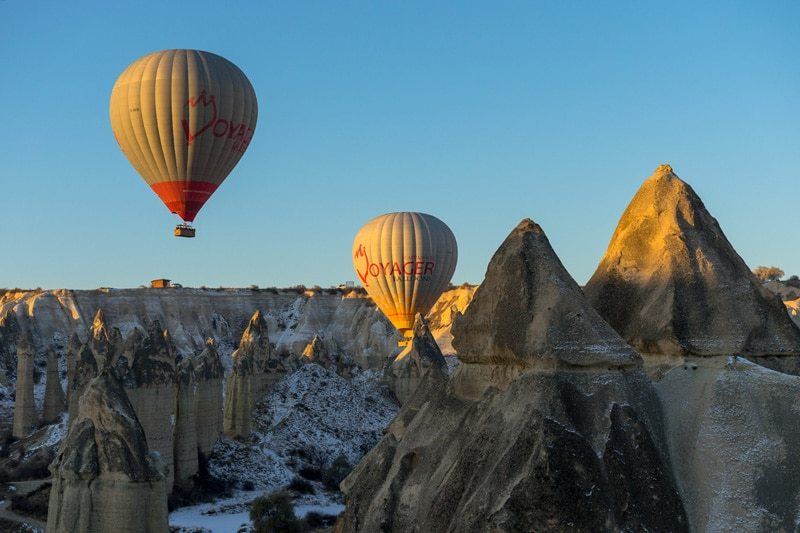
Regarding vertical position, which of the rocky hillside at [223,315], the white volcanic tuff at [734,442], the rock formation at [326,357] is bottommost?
the white volcanic tuff at [734,442]

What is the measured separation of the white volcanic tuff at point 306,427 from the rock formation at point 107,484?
15954mm

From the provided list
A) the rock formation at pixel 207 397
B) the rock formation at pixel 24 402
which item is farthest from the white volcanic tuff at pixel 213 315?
the rock formation at pixel 207 397

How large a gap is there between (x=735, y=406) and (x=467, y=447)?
261 cm

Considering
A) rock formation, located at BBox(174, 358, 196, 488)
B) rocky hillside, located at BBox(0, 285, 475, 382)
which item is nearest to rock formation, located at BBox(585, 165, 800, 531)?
rock formation, located at BBox(174, 358, 196, 488)

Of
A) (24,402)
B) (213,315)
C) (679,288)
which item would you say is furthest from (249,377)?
(213,315)

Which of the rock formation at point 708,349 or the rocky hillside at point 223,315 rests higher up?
the rocky hillside at point 223,315

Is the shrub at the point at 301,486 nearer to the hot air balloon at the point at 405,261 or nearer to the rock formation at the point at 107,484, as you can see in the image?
the rock formation at the point at 107,484

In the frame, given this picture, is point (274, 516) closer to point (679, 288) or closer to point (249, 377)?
point (249, 377)

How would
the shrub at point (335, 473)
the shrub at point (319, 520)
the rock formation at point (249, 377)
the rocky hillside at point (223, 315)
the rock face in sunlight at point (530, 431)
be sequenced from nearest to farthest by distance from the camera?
1. the rock face in sunlight at point (530, 431)
2. the shrub at point (319, 520)
3. the shrub at point (335, 473)
4. the rock formation at point (249, 377)
5. the rocky hillside at point (223, 315)

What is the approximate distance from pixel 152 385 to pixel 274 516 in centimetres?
457

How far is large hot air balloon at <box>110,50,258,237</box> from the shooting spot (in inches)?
1174

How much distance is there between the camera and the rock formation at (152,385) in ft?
77.1

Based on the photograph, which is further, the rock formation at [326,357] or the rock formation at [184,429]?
the rock formation at [326,357]

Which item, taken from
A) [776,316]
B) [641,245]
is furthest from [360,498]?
[776,316]
